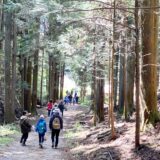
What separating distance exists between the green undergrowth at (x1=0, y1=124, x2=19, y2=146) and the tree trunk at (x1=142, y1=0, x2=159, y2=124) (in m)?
6.08

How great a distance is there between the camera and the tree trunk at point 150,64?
12.0 meters

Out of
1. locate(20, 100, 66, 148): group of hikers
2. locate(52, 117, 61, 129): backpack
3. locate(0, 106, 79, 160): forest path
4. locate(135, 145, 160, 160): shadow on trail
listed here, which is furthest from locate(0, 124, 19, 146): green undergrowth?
locate(135, 145, 160, 160): shadow on trail

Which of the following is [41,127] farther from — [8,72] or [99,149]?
[8,72]

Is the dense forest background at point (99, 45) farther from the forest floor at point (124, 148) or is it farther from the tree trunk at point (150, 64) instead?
the forest floor at point (124, 148)

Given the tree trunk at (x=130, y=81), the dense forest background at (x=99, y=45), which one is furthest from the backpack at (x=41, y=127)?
the tree trunk at (x=130, y=81)

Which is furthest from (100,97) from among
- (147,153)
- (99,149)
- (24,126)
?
(147,153)

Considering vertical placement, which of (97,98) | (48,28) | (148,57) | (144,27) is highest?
(48,28)

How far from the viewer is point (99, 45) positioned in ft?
56.6

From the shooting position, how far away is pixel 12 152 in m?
13.4

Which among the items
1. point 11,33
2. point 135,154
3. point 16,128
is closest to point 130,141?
point 135,154

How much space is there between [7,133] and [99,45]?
5.96 m

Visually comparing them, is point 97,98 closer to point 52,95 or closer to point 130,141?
point 130,141

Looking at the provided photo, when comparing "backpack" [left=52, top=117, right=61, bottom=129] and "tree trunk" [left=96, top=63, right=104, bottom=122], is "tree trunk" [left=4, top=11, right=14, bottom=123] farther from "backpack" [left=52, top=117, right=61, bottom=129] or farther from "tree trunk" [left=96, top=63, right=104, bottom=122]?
"backpack" [left=52, top=117, right=61, bottom=129]

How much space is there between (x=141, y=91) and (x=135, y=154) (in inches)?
109
